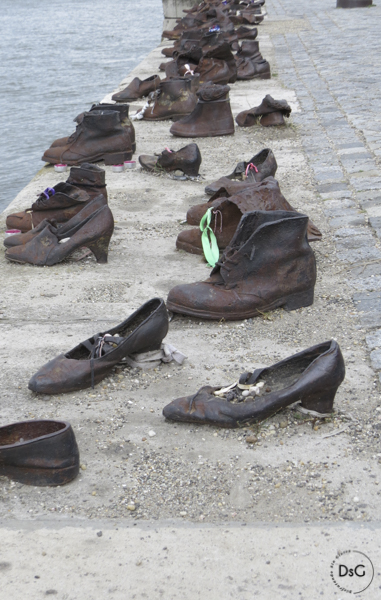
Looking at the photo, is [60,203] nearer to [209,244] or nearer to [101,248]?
[101,248]

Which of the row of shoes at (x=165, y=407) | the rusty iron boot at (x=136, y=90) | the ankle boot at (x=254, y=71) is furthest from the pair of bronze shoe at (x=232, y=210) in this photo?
the ankle boot at (x=254, y=71)

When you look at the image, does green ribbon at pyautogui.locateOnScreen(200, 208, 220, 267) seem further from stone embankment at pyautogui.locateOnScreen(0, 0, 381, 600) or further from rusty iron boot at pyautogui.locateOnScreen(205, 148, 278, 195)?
rusty iron boot at pyautogui.locateOnScreen(205, 148, 278, 195)

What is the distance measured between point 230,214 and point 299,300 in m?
0.85

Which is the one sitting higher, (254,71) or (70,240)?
(70,240)

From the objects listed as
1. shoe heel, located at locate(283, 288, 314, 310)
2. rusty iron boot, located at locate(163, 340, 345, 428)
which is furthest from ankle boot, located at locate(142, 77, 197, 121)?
rusty iron boot, located at locate(163, 340, 345, 428)

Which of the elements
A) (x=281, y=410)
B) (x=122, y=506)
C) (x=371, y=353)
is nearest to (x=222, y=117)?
(x=371, y=353)

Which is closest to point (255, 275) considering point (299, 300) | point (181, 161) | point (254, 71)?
point (299, 300)

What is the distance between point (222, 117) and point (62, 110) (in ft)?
16.3

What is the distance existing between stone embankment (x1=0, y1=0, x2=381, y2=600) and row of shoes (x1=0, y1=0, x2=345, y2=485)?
70 mm

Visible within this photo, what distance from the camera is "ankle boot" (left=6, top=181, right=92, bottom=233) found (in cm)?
473

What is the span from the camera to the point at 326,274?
411cm

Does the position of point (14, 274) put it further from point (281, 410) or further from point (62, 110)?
point (62, 110)

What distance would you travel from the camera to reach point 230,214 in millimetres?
4309

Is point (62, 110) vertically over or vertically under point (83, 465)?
under
